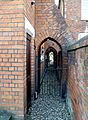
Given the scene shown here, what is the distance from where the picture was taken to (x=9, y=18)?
14.5ft

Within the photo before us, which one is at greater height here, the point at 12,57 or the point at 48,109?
the point at 12,57

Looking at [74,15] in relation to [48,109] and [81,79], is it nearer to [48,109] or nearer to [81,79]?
[48,109]

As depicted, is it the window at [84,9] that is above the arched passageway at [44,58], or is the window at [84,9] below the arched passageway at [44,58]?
above

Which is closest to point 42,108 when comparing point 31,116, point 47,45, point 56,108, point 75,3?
point 56,108

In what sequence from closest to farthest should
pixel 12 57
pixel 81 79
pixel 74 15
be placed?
1. pixel 81 79
2. pixel 12 57
3. pixel 74 15

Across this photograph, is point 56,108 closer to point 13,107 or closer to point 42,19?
point 13,107

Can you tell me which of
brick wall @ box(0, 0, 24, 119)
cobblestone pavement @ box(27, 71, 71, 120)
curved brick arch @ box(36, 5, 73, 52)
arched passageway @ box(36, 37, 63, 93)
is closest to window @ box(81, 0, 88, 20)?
arched passageway @ box(36, 37, 63, 93)

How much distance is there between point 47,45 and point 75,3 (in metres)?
5.53

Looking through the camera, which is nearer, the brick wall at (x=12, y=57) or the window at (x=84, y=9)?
the brick wall at (x=12, y=57)

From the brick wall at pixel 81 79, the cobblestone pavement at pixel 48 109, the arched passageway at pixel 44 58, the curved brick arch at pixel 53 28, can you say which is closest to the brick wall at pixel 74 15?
the arched passageway at pixel 44 58

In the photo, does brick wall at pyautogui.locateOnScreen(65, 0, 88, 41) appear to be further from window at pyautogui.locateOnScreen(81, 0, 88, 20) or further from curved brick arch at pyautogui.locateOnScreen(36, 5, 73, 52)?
curved brick arch at pyautogui.locateOnScreen(36, 5, 73, 52)

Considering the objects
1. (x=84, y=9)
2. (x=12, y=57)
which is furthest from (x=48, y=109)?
(x=84, y=9)

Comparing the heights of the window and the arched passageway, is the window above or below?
above

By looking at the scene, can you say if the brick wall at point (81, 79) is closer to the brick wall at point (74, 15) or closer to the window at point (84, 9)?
the brick wall at point (74, 15)
